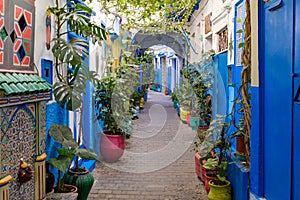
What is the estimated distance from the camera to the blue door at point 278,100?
8.79ft

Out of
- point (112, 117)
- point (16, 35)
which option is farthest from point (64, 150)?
point (112, 117)

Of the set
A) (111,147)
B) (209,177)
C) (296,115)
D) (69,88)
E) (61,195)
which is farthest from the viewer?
Answer: (111,147)

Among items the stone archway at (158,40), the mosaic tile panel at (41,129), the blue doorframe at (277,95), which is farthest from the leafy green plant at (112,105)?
the stone archway at (158,40)

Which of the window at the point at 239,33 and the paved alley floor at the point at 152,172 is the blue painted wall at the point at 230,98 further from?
the paved alley floor at the point at 152,172

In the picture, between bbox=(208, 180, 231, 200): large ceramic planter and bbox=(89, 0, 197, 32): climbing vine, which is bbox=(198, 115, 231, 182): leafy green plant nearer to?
bbox=(208, 180, 231, 200): large ceramic planter

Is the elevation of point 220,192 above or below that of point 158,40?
below

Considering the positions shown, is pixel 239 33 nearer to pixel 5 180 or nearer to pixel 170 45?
pixel 5 180

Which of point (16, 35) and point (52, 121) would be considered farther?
point (52, 121)

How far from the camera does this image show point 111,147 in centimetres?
619

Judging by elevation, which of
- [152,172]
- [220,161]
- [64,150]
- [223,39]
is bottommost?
[152,172]

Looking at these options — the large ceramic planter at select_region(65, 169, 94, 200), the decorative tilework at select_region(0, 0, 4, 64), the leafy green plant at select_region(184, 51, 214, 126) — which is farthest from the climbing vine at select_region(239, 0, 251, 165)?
the leafy green plant at select_region(184, 51, 214, 126)

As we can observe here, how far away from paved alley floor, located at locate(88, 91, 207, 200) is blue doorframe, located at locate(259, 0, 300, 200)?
168 centimetres

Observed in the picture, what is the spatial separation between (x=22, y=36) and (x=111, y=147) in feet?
11.7

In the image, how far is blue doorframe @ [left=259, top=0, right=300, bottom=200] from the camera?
2.71 meters
